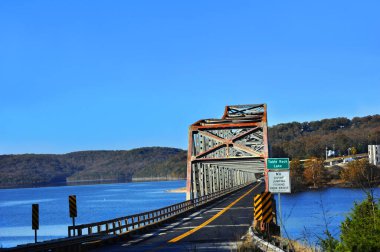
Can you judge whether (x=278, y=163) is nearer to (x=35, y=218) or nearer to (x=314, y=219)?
(x=35, y=218)

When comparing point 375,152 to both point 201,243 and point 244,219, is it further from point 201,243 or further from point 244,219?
point 201,243

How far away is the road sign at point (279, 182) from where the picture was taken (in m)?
22.3

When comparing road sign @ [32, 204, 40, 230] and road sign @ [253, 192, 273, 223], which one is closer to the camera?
road sign @ [253, 192, 273, 223]

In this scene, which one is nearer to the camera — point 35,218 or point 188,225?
point 35,218

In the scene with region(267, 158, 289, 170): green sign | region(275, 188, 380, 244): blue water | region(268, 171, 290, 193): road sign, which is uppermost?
region(267, 158, 289, 170): green sign

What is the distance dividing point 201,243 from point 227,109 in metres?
59.6

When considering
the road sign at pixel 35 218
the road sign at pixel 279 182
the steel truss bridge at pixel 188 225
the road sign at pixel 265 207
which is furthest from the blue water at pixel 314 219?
the road sign at pixel 35 218

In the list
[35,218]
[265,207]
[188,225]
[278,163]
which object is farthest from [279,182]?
[188,225]

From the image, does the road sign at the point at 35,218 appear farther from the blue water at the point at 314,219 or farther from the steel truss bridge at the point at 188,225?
the blue water at the point at 314,219

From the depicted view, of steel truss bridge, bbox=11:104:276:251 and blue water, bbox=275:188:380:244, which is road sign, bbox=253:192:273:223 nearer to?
blue water, bbox=275:188:380:244

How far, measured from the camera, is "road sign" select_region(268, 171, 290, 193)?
2233 centimetres

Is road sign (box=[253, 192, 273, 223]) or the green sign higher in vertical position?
the green sign

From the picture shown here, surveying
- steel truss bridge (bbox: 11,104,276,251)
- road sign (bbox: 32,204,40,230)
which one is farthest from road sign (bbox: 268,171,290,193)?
road sign (bbox: 32,204,40,230)

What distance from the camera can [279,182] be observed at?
73.8ft
